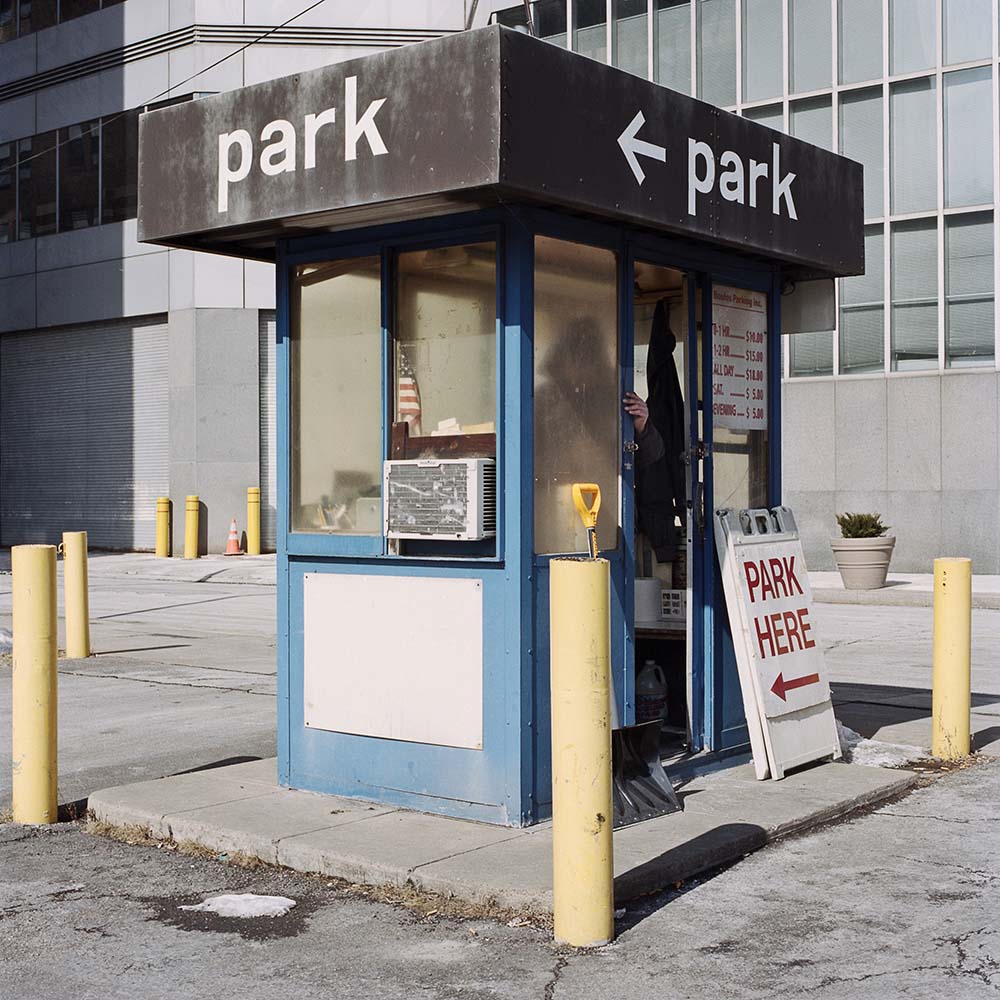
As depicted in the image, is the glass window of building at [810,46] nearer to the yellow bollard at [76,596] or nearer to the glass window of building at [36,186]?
the glass window of building at [36,186]

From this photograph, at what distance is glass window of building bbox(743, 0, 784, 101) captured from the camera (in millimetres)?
25672

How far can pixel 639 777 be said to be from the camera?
638cm

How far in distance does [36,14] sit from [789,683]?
30.3m

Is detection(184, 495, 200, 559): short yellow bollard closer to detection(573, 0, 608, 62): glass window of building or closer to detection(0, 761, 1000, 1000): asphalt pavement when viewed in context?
detection(573, 0, 608, 62): glass window of building

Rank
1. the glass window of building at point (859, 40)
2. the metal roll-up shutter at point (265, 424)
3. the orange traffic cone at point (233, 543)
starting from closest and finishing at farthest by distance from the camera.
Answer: the glass window of building at point (859, 40) < the orange traffic cone at point (233, 543) < the metal roll-up shutter at point (265, 424)

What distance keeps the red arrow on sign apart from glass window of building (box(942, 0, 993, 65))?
62.7ft

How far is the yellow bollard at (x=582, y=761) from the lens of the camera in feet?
15.5

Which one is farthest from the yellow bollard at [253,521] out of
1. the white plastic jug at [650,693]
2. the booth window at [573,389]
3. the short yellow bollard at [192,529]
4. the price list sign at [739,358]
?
the booth window at [573,389]

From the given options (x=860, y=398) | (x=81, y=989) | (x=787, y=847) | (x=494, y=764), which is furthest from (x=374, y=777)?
(x=860, y=398)

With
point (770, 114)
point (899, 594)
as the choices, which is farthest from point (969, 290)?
point (899, 594)

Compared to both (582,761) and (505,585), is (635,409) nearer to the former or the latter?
(505,585)

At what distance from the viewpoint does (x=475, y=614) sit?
20.4ft

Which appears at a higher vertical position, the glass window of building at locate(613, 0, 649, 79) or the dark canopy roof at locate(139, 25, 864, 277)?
the glass window of building at locate(613, 0, 649, 79)

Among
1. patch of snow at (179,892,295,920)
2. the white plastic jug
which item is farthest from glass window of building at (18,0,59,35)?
patch of snow at (179,892,295,920)
